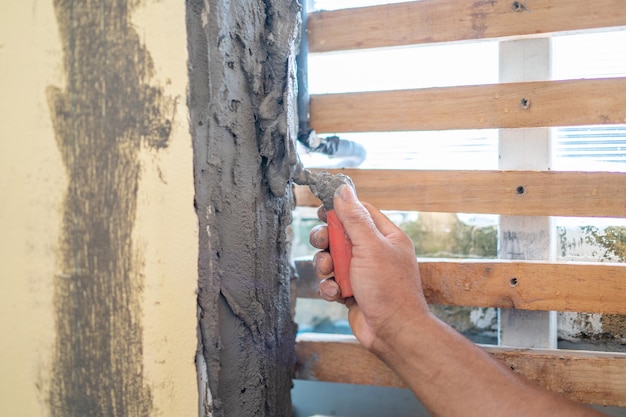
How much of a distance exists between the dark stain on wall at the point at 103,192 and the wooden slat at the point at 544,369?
0.57 meters

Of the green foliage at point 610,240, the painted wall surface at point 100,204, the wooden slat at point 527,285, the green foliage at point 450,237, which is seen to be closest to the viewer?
the painted wall surface at point 100,204

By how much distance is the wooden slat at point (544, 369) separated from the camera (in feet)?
4.00

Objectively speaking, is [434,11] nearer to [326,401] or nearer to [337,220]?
[337,220]

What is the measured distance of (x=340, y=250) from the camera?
3.72 feet

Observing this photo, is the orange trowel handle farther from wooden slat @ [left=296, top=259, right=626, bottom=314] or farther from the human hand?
wooden slat @ [left=296, top=259, right=626, bottom=314]

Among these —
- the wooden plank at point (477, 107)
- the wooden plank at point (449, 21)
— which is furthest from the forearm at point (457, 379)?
the wooden plank at point (449, 21)

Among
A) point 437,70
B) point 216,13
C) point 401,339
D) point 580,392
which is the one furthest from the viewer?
point 437,70

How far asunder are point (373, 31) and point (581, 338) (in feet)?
3.52

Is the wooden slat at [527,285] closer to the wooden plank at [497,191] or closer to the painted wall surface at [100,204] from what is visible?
the wooden plank at [497,191]

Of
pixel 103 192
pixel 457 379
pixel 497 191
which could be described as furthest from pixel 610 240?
pixel 103 192

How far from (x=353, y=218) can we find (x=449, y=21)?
2.15 ft

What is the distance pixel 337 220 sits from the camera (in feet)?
3.71

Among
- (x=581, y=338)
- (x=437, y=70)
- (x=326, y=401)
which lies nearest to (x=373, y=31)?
(x=437, y=70)

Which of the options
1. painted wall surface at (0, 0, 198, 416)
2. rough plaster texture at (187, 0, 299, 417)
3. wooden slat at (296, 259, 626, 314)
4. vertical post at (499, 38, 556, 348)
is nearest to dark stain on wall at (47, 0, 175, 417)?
painted wall surface at (0, 0, 198, 416)
